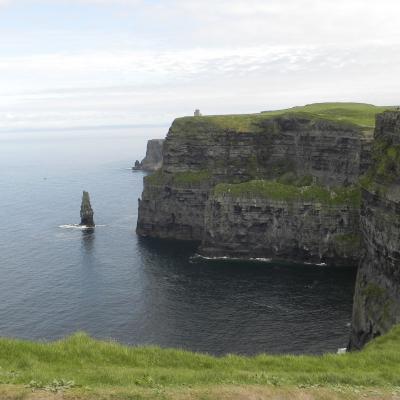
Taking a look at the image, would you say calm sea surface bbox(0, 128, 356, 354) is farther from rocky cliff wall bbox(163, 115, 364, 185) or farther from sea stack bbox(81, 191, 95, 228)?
rocky cliff wall bbox(163, 115, 364, 185)

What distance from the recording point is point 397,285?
170 ft

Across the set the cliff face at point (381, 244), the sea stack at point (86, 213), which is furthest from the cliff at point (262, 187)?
the cliff face at point (381, 244)

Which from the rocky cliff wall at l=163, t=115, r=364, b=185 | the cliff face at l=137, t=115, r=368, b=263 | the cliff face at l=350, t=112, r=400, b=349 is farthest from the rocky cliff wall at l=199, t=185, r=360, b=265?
the cliff face at l=350, t=112, r=400, b=349

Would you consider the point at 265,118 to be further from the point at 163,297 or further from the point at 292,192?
the point at 163,297

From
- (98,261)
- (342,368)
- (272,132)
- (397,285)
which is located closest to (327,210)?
(272,132)

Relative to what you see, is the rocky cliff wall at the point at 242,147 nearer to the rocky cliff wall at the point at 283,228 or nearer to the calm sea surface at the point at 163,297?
the rocky cliff wall at the point at 283,228

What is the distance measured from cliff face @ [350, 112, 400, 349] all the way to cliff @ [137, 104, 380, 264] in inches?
1866

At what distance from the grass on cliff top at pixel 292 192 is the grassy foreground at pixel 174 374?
85253 millimetres

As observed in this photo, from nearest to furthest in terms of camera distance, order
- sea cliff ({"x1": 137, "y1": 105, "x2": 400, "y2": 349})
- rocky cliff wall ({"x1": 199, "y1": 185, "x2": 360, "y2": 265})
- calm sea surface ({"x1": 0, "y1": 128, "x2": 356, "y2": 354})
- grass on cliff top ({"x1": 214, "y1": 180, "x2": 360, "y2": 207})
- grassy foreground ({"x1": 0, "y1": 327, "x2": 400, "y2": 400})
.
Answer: grassy foreground ({"x1": 0, "y1": 327, "x2": 400, "y2": 400})
sea cliff ({"x1": 137, "y1": 105, "x2": 400, "y2": 349})
calm sea surface ({"x1": 0, "y1": 128, "x2": 356, "y2": 354})
rocky cliff wall ({"x1": 199, "y1": 185, "x2": 360, "y2": 265})
grass on cliff top ({"x1": 214, "y1": 180, "x2": 360, "y2": 207})

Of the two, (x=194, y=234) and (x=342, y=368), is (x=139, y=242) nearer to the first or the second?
(x=194, y=234)

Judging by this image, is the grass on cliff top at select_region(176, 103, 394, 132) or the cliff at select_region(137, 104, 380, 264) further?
the grass on cliff top at select_region(176, 103, 394, 132)

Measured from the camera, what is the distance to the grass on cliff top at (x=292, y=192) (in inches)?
4414

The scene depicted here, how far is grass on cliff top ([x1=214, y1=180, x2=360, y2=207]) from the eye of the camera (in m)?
112

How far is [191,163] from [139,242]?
28.2 meters
